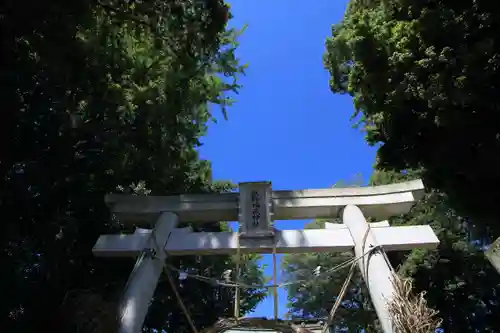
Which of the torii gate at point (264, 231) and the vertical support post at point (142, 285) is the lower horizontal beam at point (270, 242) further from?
the vertical support post at point (142, 285)

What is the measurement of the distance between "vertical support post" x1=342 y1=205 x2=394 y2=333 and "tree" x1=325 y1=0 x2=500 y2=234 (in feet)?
5.66

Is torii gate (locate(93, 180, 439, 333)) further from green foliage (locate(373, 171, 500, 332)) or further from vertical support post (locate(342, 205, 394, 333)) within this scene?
green foliage (locate(373, 171, 500, 332))

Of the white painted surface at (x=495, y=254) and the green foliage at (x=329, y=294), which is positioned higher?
the green foliage at (x=329, y=294)

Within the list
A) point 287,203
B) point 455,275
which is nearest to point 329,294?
point 455,275

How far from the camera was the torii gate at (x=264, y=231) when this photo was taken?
16.1 feet

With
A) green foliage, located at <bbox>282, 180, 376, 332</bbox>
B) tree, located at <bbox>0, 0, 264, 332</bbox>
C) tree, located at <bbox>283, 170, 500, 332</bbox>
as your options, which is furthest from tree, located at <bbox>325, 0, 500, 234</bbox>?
green foliage, located at <bbox>282, 180, 376, 332</bbox>

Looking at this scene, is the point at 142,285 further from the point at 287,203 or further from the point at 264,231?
the point at 287,203

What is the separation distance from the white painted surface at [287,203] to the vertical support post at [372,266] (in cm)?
23

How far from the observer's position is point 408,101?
6.56 metres

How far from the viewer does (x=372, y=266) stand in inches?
196

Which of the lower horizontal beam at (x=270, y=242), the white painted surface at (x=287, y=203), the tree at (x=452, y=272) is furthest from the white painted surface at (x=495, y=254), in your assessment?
the tree at (x=452, y=272)

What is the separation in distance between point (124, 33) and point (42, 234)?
12.4ft

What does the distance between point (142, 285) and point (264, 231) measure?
62.4 inches

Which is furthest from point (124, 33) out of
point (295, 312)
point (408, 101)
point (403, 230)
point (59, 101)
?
point (295, 312)
